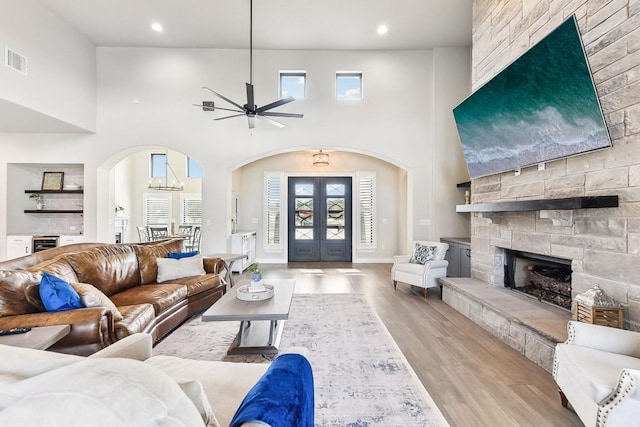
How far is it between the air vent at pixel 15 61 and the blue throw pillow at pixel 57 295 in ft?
13.6

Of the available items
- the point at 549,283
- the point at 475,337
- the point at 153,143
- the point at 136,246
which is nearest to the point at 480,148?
the point at 549,283

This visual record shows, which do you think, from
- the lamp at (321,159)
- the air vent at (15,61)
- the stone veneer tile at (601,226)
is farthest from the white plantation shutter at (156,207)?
the stone veneer tile at (601,226)

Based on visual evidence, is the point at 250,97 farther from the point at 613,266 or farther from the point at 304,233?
the point at 304,233

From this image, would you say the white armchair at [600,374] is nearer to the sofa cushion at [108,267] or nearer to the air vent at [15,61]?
the sofa cushion at [108,267]

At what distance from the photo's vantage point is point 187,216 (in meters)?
10.1

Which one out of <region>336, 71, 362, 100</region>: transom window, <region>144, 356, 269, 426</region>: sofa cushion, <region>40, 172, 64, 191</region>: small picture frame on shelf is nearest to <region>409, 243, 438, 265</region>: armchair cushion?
<region>336, 71, 362, 100</region>: transom window

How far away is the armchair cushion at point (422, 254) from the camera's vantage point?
17.2 feet

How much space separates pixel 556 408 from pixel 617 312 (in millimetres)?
895

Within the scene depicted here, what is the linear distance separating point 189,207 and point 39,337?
27.9 feet

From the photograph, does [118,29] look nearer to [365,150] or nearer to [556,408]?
[365,150]

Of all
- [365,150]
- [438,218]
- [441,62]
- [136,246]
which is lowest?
[136,246]

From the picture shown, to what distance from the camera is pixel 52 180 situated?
6.79 meters

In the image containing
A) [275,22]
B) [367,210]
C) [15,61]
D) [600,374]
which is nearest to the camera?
[600,374]

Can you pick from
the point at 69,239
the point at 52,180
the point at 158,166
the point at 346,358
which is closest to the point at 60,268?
the point at 346,358
